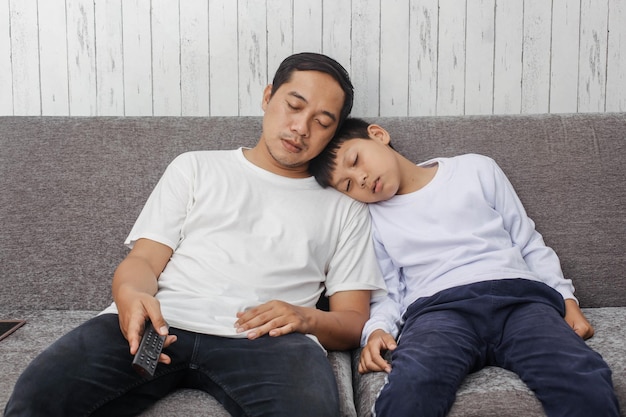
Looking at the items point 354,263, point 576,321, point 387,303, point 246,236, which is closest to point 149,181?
point 246,236

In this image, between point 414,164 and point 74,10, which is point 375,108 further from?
point 74,10

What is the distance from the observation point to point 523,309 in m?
1.45

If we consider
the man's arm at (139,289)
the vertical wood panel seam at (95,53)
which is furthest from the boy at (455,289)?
the vertical wood panel seam at (95,53)

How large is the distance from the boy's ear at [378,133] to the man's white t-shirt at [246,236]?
201 mm

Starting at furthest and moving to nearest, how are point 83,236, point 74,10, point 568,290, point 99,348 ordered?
point 74,10 < point 83,236 < point 568,290 < point 99,348

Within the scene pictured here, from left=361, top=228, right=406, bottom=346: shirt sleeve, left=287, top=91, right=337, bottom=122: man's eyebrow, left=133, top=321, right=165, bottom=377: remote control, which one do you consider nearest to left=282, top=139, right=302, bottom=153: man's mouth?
left=287, top=91, right=337, bottom=122: man's eyebrow

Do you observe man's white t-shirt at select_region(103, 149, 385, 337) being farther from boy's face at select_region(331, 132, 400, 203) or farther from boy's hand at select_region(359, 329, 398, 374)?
boy's hand at select_region(359, 329, 398, 374)

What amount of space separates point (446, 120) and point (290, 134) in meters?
0.54

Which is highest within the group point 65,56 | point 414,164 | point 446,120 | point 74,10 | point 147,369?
point 74,10

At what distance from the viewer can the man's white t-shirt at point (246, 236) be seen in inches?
57.2

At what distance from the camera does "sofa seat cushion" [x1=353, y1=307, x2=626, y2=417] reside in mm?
1181

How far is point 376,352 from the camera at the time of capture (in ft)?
4.49

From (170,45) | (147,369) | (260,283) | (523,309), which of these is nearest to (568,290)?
(523,309)

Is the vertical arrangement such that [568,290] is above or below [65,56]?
below
